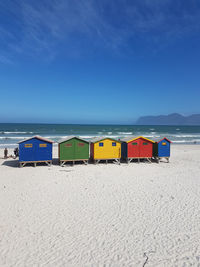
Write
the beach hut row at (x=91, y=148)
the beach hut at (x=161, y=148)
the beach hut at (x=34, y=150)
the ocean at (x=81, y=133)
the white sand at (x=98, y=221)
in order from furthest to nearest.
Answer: the ocean at (x=81, y=133) → the beach hut at (x=161, y=148) → the beach hut row at (x=91, y=148) → the beach hut at (x=34, y=150) → the white sand at (x=98, y=221)

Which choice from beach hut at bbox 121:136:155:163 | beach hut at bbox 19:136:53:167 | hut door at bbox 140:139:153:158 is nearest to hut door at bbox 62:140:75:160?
beach hut at bbox 19:136:53:167

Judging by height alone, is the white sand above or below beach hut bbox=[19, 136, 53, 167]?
below

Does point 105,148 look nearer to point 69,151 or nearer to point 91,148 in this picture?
point 91,148

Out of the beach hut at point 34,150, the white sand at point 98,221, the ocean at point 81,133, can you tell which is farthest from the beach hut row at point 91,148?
the white sand at point 98,221

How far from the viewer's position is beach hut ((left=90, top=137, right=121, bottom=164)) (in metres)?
15.1

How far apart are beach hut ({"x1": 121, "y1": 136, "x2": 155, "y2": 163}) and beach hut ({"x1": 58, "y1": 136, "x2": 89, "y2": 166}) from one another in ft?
12.6

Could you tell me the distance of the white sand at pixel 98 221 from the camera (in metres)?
Answer: 4.77

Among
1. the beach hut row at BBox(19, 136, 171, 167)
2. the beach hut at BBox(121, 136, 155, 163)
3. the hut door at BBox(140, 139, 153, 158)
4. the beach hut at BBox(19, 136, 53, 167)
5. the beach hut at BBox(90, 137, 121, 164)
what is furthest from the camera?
the hut door at BBox(140, 139, 153, 158)

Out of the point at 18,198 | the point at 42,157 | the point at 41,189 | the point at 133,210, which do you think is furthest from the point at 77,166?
the point at 133,210

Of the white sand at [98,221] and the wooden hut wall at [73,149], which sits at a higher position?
the wooden hut wall at [73,149]

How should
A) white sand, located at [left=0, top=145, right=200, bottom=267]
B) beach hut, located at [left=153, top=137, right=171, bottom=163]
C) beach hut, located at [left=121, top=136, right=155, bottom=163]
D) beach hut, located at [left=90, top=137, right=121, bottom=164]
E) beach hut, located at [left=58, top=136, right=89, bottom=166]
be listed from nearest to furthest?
white sand, located at [left=0, top=145, right=200, bottom=267] → beach hut, located at [left=58, top=136, right=89, bottom=166] → beach hut, located at [left=90, top=137, right=121, bottom=164] → beach hut, located at [left=121, top=136, right=155, bottom=163] → beach hut, located at [left=153, top=137, right=171, bottom=163]

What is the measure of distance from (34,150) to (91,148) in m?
4.96

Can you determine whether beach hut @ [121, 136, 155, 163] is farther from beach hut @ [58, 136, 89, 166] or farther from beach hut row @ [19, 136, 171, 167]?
beach hut @ [58, 136, 89, 166]

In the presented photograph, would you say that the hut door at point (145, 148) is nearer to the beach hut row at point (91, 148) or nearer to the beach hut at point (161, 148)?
the beach hut row at point (91, 148)
